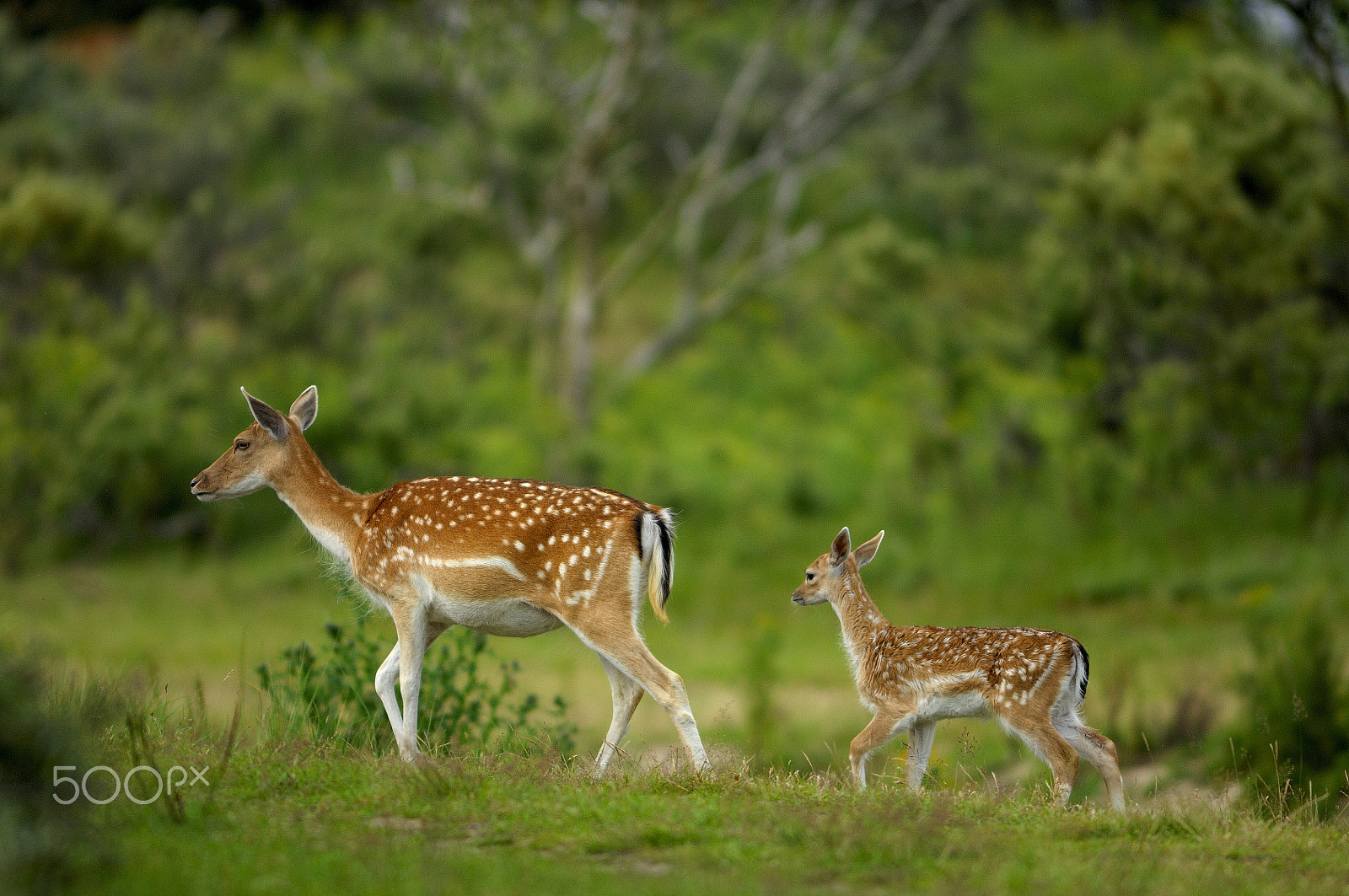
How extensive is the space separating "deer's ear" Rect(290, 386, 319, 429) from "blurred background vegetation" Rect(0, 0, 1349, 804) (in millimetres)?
7170

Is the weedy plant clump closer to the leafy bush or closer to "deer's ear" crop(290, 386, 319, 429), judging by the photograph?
the leafy bush

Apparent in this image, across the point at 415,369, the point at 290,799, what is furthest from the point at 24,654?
the point at 415,369

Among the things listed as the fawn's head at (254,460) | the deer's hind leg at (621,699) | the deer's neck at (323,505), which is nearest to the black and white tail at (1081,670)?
the deer's hind leg at (621,699)

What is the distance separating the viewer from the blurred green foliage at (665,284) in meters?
22.2

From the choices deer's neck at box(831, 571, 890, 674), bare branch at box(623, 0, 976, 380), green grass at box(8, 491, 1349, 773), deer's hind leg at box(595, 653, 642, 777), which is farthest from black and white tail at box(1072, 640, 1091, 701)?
bare branch at box(623, 0, 976, 380)

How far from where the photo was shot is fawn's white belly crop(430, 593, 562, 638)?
802 centimetres

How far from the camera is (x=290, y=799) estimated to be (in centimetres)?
678

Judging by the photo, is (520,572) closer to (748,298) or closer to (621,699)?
(621,699)

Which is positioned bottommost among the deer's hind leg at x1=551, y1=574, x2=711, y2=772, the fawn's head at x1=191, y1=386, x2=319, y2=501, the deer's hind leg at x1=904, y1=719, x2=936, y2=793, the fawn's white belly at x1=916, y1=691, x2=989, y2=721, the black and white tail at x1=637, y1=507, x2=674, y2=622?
the deer's hind leg at x1=904, y1=719, x2=936, y2=793

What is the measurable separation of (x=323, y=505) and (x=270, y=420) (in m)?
0.62

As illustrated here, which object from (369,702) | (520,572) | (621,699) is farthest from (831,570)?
(369,702)

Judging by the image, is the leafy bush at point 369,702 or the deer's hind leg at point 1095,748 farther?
the leafy bush at point 369,702

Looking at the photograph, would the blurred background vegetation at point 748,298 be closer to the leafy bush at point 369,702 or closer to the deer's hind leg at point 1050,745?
the leafy bush at point 369,702

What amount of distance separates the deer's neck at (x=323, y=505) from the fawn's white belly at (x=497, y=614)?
0.85 metres
